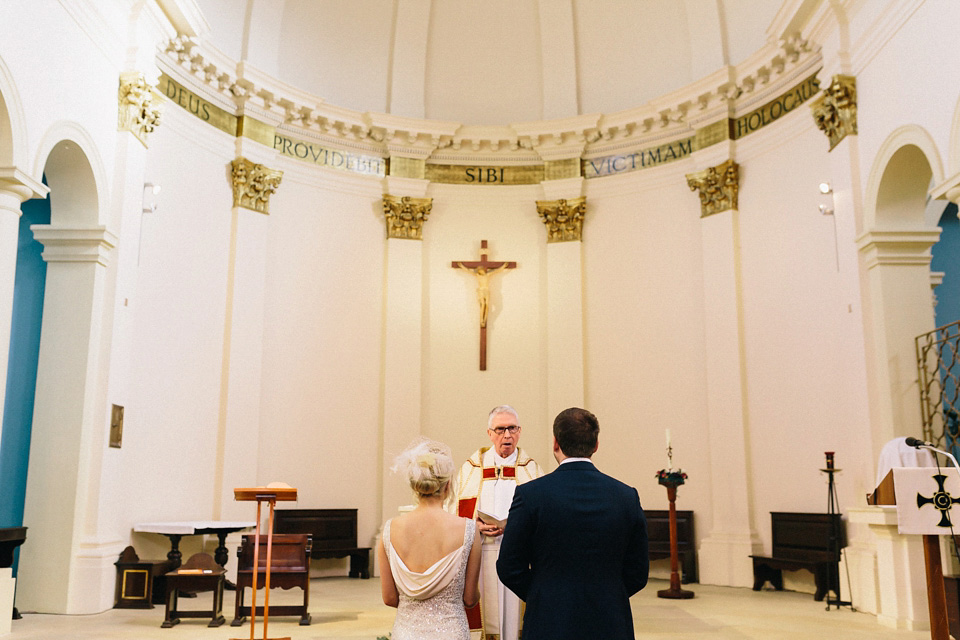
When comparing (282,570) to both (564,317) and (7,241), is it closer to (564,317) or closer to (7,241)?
(7,241)

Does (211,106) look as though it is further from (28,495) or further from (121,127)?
(28,495)

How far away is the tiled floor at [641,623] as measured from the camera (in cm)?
719

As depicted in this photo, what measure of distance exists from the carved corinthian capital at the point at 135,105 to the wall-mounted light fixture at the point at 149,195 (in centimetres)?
57

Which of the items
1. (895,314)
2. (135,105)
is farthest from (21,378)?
(895,314)

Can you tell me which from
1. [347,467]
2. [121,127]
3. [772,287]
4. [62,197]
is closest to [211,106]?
[121,127]

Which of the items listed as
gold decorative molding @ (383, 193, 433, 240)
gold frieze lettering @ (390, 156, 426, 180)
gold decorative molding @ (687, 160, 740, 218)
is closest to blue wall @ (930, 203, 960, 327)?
gold decorative molding @ (687, 160, 740, 218)

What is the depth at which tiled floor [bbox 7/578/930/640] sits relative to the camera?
23.6 feet

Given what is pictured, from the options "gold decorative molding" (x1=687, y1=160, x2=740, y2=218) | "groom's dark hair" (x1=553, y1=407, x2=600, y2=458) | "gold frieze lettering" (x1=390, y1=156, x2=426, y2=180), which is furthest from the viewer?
"gold frieze lettering" (x1=390, y1=156, x2=426, y2=180)

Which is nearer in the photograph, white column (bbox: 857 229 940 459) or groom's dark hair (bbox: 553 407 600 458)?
groom's dark hair (bbox: 553 407 600 458)

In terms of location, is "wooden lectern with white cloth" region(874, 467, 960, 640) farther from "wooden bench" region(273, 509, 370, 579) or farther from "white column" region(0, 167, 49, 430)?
"wooden bench" region(273, 509, 370, 579)

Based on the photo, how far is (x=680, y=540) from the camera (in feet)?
37.3

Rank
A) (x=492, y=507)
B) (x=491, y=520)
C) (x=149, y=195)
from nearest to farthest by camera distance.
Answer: (x=491, y=520), (x=492, y=507), (x=149, y=195)

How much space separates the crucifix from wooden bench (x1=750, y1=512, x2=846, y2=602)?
4712 mm

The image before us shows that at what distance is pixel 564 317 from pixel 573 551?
31.9 ft
